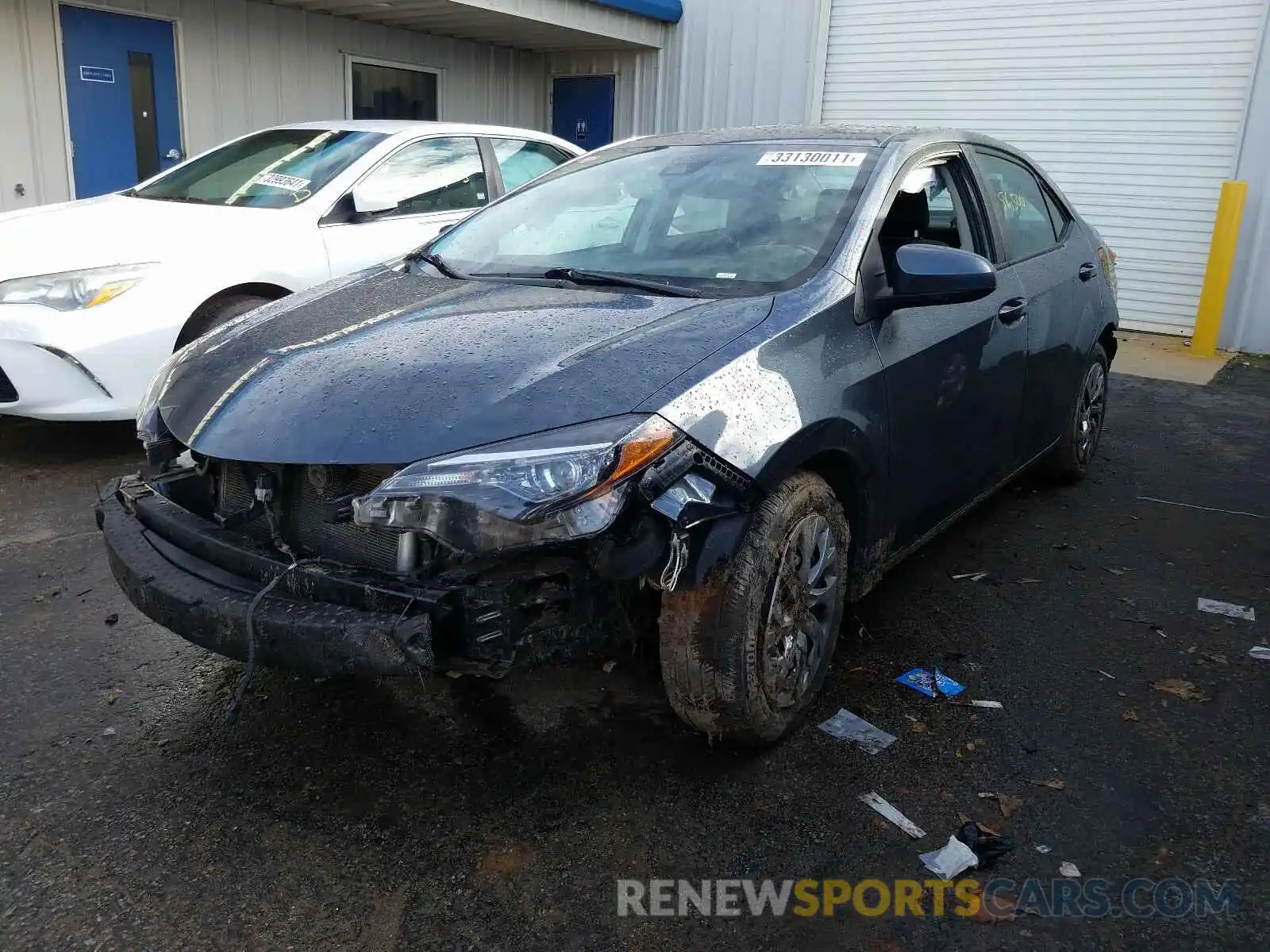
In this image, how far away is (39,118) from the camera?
8.41m

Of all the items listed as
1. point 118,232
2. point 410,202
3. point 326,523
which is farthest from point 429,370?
point 410,202

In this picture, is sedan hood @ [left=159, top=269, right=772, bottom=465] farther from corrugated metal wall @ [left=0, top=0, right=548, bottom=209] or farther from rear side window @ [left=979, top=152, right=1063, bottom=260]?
corrugated metal wall @ [left=0, top=0, right=548, bottom=209]

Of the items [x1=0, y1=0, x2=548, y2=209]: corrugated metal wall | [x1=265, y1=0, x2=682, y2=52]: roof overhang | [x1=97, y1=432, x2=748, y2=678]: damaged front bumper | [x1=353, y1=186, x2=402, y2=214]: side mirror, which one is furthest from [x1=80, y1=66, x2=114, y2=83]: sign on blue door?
[x1=97, y1=432, x2=748, y2=678]: damaged front bumper

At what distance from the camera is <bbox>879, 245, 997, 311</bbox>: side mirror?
9.64ft

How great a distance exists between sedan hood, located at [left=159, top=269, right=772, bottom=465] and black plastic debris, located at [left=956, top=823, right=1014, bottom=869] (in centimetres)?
132

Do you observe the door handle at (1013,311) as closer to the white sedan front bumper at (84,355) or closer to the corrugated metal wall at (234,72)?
the white sedan front bumper at (84,355)

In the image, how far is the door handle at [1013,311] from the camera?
3717 mm

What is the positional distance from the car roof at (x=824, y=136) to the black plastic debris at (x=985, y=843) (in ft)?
7.18

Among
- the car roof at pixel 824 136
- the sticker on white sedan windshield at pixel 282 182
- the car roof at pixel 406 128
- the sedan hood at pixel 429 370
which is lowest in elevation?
the sedan hood at pixel 429 370

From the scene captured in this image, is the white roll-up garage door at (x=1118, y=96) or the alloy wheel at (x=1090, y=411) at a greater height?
the white roll-up garage door at (x=1118, y=96)

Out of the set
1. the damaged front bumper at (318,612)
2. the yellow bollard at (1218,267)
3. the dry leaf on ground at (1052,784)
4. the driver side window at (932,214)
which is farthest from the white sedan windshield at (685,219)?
the yellow bollard at (1218,267)

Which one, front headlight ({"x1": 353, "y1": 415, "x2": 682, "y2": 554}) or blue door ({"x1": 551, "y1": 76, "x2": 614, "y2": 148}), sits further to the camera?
blue door ({"x1": 551, "y1": 76, "x2": 614, "y2": 148})

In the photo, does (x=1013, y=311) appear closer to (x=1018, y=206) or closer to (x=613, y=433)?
(x=1018, y=206)

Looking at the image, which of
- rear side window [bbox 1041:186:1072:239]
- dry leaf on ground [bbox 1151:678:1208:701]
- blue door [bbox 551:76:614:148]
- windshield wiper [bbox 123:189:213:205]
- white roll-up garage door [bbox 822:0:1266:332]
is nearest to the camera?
dry leaf on ground [bbox 1151:678:1208:701]
